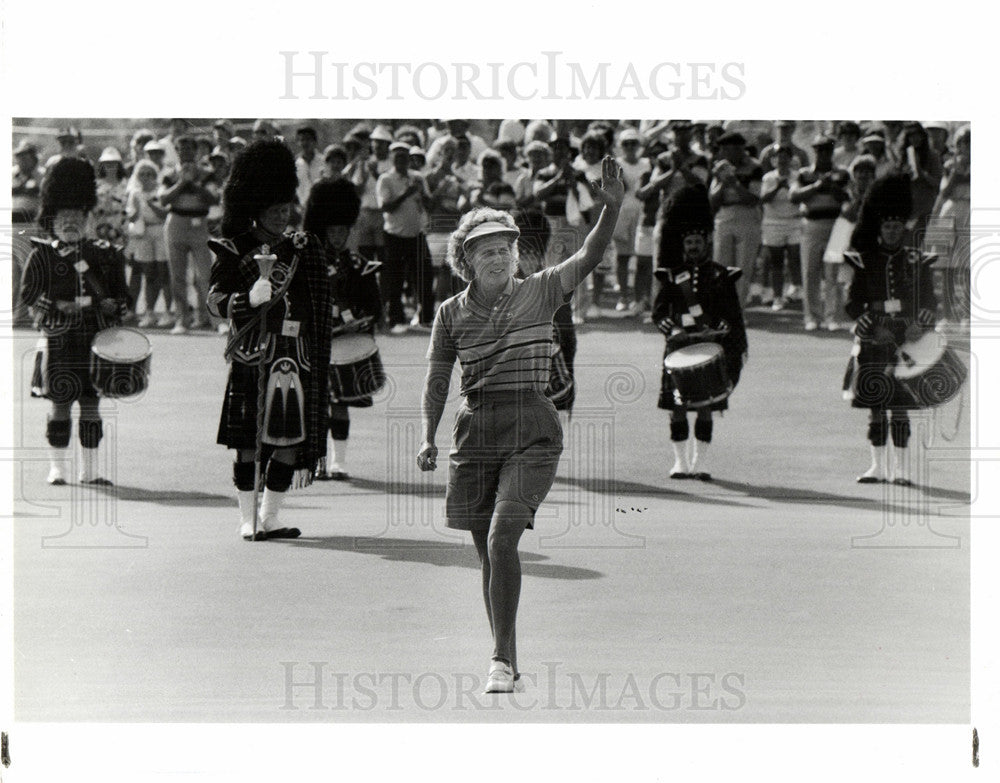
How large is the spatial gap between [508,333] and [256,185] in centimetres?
295

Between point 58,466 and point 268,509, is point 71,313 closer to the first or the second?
point 58,466

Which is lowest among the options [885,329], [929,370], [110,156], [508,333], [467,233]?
[929,370]

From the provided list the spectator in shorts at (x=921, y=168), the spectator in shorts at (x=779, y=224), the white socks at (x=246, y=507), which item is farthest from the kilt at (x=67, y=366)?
the spectator in shorts at (x=921, y=168)

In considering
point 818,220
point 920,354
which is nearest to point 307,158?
point 818,220

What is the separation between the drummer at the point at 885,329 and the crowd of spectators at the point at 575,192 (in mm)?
3255

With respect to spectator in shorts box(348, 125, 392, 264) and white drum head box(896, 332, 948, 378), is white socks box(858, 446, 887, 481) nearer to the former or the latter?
white drum head box(896, 332, 948, 378)

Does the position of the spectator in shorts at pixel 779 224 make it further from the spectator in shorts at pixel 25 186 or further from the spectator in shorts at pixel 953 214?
the spectator in shorts at pixel 25 186

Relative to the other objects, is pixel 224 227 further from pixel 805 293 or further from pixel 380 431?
pixel 805 293

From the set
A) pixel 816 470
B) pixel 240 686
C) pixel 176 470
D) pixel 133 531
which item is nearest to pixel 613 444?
pixel 816 470

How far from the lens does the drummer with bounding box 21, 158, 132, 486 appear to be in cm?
1086

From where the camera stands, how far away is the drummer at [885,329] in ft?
35.9

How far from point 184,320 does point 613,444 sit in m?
5.71

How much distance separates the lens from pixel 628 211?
A: 1617 cm

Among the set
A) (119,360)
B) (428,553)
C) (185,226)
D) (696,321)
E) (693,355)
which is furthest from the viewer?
(185,226)
